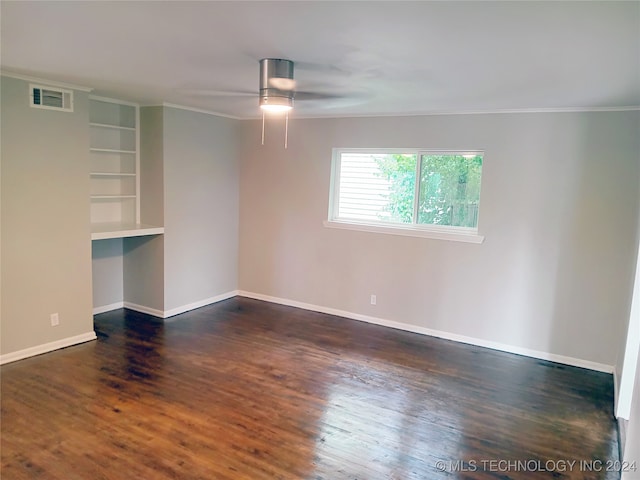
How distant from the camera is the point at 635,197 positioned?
3924 mm

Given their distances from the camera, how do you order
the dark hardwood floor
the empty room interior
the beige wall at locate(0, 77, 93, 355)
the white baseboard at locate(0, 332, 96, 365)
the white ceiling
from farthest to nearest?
1. the white baseboard at locate(0, 332, 96, 365)
2. the beige wall at locate(0, 77, 93, 355)
3. the dark hardwood floor
4. the empty room interior
5. the white ceiling

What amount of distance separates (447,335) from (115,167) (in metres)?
4.20

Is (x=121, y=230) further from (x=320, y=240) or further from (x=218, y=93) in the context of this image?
(x=320, y=240)

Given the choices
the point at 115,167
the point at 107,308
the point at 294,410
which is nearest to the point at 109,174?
the point at 115,167

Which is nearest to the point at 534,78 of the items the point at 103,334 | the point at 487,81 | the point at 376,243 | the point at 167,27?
the point at 487,81

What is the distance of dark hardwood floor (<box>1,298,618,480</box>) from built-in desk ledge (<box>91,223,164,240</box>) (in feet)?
3.33

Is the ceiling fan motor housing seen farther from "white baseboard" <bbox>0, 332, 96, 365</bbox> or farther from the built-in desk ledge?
"white baseboard" <bbox>0, 332, 96, 365</bbox>

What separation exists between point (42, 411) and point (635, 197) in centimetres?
497

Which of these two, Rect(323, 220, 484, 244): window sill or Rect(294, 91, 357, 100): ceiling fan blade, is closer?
Rect(294, 91, 357, 100): ceiling fan blade

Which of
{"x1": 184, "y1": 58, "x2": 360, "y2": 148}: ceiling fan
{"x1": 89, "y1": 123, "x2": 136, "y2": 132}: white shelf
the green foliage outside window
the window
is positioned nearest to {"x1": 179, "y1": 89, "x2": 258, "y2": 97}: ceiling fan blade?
{"x1": 184, "y1": 58, "x2": 360, "y2": 148}: ceiling fan

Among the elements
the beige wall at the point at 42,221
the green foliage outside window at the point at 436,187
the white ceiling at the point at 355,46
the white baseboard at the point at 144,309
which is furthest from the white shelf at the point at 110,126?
the green foliage outside window at the point at 436,187

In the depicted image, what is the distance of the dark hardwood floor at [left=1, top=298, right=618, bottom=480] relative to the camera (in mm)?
2674

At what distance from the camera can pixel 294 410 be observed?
130 inches

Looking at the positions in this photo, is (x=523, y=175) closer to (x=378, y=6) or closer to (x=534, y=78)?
(x=534, y=78)
